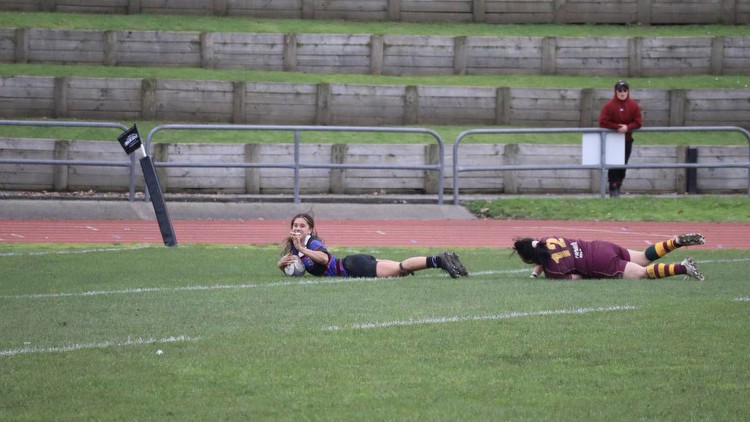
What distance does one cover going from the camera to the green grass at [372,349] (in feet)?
21.5

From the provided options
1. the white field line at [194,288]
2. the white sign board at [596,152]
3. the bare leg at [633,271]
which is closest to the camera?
the white field line at [194,288]

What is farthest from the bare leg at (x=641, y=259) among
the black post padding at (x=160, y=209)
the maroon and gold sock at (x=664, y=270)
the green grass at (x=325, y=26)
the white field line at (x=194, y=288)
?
the green grass at (x=325, y=26)

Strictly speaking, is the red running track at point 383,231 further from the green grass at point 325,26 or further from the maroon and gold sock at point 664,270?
the green grass at point 325,26

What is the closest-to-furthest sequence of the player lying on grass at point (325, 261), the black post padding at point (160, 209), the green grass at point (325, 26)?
the player lying on grass at point (325, 261), the black post padding at point (160, 209), the green grass at point (325, 26)

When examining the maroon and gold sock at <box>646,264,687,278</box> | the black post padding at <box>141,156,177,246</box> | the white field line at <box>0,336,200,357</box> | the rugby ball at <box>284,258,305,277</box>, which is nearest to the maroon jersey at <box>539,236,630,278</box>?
the maroon and gold sock at <box>646,264,687,278</box>

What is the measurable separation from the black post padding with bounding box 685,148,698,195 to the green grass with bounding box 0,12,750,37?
7.41 meters

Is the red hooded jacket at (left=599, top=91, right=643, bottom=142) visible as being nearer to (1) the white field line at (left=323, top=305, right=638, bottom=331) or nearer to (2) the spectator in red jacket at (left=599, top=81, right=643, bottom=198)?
(2) the spectator in red jacket at (left=599, top=81, right=643, bottom=198)

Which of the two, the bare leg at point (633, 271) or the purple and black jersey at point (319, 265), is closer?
the bare leg at point (633, 271)

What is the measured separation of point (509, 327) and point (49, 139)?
16.5 m

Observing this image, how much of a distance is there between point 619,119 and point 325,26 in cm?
1113

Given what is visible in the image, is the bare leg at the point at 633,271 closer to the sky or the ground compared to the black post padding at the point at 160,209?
closer to the ground

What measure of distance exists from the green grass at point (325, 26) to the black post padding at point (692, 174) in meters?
7.41

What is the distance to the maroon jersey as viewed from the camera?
468 inches

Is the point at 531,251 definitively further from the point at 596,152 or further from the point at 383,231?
the point at 596,152
